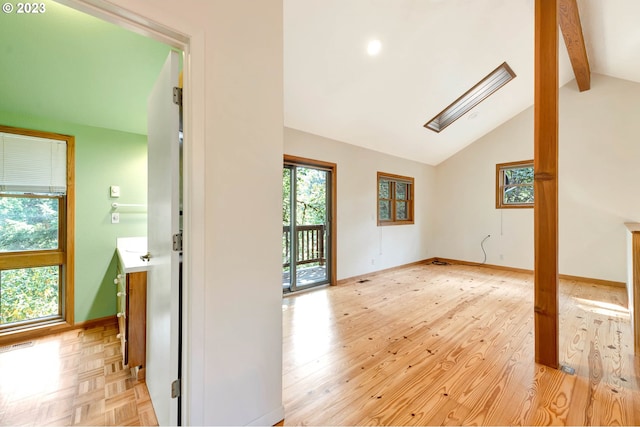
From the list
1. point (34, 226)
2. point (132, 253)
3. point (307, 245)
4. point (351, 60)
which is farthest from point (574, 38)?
point (34, 226)

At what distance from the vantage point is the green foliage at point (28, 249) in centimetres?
236

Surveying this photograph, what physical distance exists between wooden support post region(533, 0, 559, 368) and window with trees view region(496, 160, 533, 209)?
3.72 metres

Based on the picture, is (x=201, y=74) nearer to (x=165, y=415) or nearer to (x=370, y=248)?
(x=165, y=415)

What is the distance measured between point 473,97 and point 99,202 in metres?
5.32

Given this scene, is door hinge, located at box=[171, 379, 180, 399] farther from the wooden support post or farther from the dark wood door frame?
the dark wood door frame

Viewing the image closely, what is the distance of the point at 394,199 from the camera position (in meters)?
5.50

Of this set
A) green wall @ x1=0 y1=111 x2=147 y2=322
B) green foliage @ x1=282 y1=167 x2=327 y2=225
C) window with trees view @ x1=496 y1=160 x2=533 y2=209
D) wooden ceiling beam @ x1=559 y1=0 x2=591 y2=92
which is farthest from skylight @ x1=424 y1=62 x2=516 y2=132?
green wall @ x1=0 y1=111 x2=147 y2=322

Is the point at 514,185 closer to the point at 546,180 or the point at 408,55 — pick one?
the point at 408,55

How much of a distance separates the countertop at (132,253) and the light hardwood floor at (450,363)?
126cm

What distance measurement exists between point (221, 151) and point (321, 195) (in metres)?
3.07

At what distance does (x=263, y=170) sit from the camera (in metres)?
1.38

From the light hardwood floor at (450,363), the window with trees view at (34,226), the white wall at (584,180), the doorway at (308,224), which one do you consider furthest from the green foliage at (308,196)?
the white wall at (584,180)

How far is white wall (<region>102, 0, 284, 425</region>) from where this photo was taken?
1166 mm

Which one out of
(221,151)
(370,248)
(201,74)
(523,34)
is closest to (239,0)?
(201,74)
